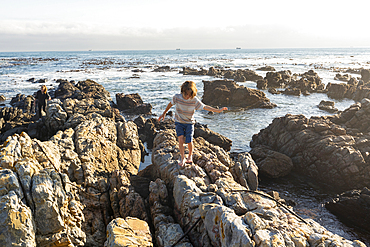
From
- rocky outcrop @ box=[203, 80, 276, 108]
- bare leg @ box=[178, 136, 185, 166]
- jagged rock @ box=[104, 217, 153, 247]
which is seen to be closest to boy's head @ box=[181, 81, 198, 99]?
bare leg @ box=[178, 136, 185, 166]

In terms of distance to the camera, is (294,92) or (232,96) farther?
(294,92)

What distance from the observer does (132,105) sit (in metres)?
23.8

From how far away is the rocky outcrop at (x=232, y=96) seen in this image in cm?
2709

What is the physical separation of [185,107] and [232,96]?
23.3 m

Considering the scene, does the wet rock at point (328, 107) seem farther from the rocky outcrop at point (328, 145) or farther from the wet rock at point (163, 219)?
the wet rock at point (163, 219)

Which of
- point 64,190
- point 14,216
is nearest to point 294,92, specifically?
point 64,190

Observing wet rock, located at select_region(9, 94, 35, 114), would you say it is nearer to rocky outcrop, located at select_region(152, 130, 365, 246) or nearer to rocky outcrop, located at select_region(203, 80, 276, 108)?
rocky outcrop, located at select_region(203, 80, 276, 108)

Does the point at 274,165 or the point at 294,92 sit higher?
the point at 294,92

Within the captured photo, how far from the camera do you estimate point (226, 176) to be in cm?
702

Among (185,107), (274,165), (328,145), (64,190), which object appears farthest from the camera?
(328,145)

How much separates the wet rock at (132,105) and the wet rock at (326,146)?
459 inches

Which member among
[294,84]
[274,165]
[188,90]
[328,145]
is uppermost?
[188,90]

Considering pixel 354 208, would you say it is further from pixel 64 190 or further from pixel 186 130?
pixel 64 190

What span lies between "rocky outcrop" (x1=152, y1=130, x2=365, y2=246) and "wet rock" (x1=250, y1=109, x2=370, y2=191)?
674 cm
